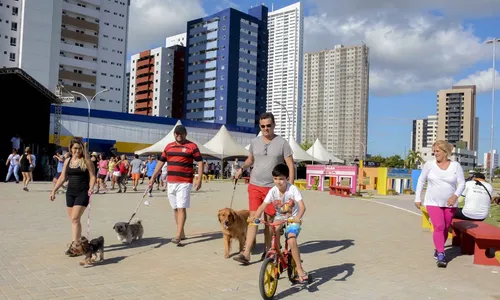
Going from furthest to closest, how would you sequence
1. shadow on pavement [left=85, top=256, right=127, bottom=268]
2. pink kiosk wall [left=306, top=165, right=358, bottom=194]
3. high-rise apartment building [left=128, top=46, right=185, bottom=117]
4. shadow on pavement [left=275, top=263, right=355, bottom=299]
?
high-rise apartment building [left=128, top=46, right=185, bottom=117] → pink kiosk wall [left=306, top=165, right=358, bottom=194] → shadow on pavement [left=85, top=256, right=127, bottom=268] → shadow on pavement [left=275, top=263, right=355, bottom=299]

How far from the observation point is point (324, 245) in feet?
26.7

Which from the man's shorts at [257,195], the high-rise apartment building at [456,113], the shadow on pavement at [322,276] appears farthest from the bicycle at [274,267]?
the high-rise apartment building at [456,113]

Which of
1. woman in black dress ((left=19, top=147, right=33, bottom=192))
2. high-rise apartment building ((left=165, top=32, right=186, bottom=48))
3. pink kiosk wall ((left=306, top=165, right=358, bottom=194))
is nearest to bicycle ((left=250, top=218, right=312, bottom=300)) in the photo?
woman in black dress ((left=19, top=147, right=33, bottom=192))

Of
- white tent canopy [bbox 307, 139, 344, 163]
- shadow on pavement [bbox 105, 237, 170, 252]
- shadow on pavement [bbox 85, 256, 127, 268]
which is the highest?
white tent canopy [bbox 307, 139, 344, 163]

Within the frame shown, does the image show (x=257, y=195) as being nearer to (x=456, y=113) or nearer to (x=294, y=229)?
(x=294, y=229)

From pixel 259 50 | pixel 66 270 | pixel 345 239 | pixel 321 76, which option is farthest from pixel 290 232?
pixel 321 76

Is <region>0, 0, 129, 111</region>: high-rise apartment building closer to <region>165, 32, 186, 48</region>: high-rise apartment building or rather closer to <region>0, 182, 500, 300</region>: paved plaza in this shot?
<region>165, 32, 186, 48</region>: high-rise apartment building

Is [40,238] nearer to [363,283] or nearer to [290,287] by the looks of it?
[290,287]

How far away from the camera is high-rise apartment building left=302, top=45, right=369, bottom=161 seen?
140 m

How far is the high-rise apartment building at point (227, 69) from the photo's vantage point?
106938 mm

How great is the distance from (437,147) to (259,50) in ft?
359

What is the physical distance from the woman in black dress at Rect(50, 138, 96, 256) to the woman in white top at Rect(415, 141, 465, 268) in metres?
5.07

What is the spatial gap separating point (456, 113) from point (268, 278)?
7797 inches

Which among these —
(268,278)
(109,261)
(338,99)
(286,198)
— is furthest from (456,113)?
(268,278)
